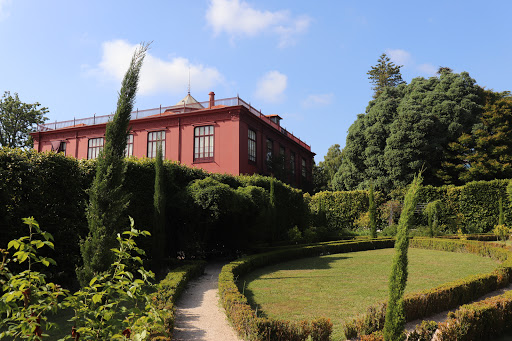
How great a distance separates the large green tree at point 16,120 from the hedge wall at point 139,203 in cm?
3143

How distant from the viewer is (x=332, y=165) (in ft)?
159

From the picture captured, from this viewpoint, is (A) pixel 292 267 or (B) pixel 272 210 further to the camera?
(B) pixel 272 210

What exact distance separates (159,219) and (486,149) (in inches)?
1118

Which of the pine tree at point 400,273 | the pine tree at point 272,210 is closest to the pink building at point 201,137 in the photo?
the pine tree at point 272,210

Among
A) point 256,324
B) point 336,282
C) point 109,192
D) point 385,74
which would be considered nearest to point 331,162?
point 385,74

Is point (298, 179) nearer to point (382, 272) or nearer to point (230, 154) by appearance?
point (230, 154)

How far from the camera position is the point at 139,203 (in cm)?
1267

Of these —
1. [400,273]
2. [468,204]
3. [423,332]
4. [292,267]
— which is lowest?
[292,267]

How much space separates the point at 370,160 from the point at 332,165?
55.9 feet

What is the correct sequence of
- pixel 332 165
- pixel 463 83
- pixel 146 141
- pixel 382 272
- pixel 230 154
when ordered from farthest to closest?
pixel 332 165 → pixel 463 83 → pixel 146 141 → pixel 230 154 → pixel 382 272

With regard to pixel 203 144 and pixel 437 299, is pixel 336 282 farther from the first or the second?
pixel 203 144

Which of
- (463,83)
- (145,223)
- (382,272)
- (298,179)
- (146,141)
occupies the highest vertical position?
(463,83)

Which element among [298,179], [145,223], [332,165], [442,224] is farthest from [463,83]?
[145,223]

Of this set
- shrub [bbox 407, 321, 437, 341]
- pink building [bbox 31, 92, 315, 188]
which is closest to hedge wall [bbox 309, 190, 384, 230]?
pink building [bbox 31, 92, 315, 188]
